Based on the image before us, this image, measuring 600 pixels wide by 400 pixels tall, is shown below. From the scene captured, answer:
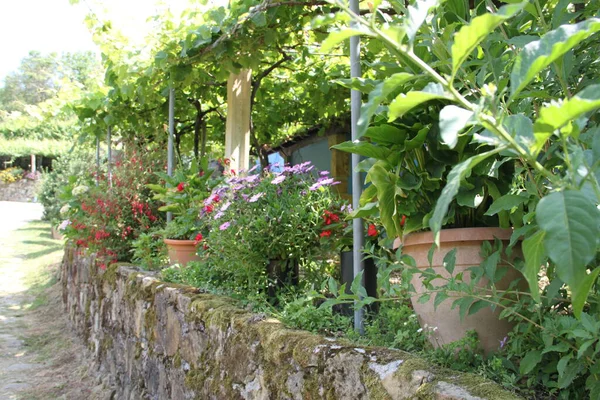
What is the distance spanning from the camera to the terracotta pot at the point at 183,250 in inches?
146

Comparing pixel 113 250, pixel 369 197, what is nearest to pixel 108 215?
pixel 113 250

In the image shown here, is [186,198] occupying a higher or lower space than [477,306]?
higher

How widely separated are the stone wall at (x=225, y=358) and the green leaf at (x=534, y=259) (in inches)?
20.3

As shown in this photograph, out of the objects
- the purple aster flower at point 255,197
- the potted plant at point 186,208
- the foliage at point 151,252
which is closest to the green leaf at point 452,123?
the purple aster flower at point 255,197

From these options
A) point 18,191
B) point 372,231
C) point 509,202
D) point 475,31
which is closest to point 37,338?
point 372,231

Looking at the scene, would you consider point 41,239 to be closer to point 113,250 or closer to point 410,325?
point 113,250

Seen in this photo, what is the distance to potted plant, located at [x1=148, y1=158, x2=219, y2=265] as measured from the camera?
371 cm

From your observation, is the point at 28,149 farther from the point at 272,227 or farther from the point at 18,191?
the point at 272,227

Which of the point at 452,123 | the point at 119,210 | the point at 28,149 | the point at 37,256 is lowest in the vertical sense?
the point at 37,256

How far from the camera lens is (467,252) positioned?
1511 mm

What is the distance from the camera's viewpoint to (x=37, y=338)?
19.5 feet

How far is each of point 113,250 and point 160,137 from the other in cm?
125

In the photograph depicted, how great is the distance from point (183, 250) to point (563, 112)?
133 inches

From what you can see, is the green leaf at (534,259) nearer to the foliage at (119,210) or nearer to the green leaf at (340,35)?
the green leaf at (340,35)
